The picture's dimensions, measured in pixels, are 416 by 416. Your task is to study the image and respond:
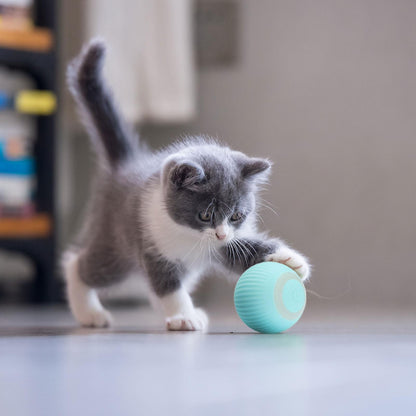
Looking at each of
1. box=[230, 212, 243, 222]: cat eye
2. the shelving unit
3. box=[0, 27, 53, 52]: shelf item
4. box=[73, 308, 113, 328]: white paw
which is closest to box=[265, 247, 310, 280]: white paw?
box=[230, 212, 243, 222]: cat eye

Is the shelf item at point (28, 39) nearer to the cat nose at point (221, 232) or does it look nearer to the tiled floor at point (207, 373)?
the tiled floor at point (207, 373)

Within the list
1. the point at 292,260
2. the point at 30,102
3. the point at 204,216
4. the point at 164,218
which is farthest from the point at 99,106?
the point at 30,102

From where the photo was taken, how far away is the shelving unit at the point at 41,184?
10.4ft

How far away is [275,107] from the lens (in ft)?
11.5

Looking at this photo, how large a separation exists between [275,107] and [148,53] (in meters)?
0.65

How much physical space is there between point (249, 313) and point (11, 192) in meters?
1.96

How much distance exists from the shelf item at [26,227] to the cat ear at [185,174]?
71.1 inches

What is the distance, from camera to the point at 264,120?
3.50 meters

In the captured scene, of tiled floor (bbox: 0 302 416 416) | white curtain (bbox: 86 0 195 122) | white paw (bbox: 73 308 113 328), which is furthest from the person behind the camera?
white curtain (bbox: 86 0 195 122)

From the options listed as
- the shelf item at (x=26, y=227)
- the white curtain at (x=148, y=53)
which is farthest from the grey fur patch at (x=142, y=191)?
the white curtain at (x=148, y=53)

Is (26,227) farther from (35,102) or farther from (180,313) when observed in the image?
(180,313)

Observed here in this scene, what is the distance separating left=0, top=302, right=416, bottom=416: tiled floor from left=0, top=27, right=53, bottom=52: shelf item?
1.85 meters

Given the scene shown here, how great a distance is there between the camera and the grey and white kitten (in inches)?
59.8

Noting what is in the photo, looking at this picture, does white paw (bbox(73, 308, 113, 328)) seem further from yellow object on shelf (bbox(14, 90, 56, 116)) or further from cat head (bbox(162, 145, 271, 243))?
A: yellow object on shelf (bbox(14, 90, 56, 116))
